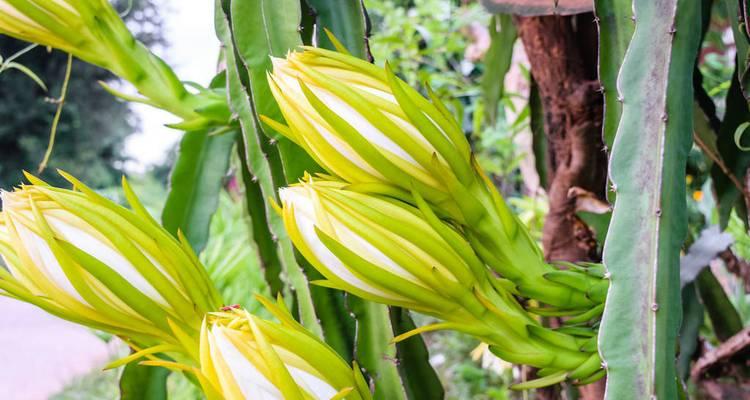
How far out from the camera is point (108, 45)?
0.45 m

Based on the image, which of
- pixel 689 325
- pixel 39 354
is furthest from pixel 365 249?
pixel 39 354

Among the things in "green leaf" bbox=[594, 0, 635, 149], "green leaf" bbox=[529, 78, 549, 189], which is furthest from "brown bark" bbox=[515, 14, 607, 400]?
"green leaf" bbox=[594, 0, 635, 149]

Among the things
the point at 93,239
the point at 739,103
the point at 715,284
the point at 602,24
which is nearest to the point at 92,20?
the point at 93,239

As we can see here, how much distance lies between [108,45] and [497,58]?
502 mm

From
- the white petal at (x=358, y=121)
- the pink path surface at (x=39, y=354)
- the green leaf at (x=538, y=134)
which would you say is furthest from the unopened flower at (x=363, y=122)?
the pink path surface at (x=39, y=354)

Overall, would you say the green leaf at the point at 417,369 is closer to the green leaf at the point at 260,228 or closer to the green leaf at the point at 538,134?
the green leaf at the point at 260,228

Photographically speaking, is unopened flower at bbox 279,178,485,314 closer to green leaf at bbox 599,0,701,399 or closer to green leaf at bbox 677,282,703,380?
green leaf at bbox 599,0,701,399

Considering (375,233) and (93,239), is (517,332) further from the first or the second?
(93,239)

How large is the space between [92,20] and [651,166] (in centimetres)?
35

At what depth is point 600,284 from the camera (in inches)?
13.9

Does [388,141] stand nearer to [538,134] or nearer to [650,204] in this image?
[650,204]

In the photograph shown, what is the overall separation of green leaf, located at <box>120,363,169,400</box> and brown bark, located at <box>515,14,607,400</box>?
0.35 m

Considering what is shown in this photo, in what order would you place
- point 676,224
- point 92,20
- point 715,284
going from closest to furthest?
→ point 676,224
point 92,20
point 715,284

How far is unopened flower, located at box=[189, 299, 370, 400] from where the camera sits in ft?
0.87
